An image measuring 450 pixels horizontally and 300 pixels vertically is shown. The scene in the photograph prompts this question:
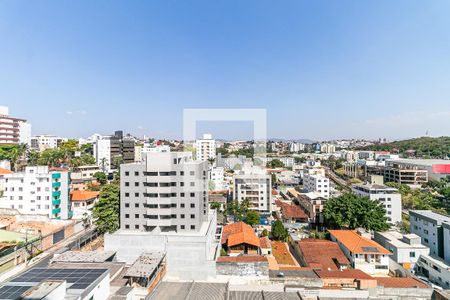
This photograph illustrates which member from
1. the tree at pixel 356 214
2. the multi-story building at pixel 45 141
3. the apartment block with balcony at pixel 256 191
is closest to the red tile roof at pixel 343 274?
the tree at pixel 356 214

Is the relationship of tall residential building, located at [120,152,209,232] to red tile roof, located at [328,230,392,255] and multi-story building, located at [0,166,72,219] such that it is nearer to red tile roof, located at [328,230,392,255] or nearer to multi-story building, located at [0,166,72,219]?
multi-story building, located at [0,166,72,219]

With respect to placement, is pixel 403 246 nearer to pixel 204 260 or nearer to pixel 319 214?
pixel 319 214

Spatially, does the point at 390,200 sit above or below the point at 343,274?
above

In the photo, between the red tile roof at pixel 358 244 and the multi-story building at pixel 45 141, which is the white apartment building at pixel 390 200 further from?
the multi-story building at pixel 45 141

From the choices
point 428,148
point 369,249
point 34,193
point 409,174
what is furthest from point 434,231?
point 428,148

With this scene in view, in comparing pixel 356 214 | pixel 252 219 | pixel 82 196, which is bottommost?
pixel 252 219

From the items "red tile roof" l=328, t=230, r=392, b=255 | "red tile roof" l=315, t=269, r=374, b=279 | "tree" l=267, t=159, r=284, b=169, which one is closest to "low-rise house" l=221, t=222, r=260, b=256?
"red tile roof" l=315, t=269, r=374, b=279

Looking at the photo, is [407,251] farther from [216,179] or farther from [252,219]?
[216,179]

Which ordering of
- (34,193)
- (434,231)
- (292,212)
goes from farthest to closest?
(292,212)
(34,193)
(434,231)
